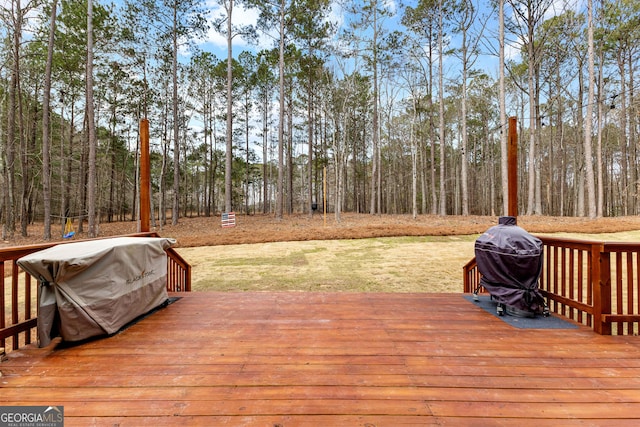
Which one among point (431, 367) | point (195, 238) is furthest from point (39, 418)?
point (195, 238)

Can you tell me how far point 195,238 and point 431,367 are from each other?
9.92m

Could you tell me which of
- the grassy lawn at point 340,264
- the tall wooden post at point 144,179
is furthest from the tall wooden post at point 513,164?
the tall wooden post at point 144,179

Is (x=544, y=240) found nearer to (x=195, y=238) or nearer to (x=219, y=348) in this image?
(x=219, y=348)

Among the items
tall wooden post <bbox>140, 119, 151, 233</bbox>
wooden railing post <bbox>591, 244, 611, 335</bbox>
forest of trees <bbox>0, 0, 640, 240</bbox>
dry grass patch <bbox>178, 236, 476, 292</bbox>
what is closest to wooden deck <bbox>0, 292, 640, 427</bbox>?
wooden railing post <bbox>591, 244, 611, 335</bbox>

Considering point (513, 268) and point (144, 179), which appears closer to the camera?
point (513, 268)

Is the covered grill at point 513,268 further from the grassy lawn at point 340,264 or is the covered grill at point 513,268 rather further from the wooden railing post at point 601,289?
the grassy lawn at point 340,264

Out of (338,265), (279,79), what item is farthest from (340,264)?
(279,79)

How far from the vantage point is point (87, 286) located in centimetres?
209

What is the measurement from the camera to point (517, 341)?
7.16ft

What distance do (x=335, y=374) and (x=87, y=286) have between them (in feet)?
6.38

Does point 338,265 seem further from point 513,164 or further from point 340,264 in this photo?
point 513,164

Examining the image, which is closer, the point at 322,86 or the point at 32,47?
the point at 32,47

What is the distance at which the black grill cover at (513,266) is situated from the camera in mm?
2535

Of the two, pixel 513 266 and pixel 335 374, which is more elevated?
pixel 513 266
